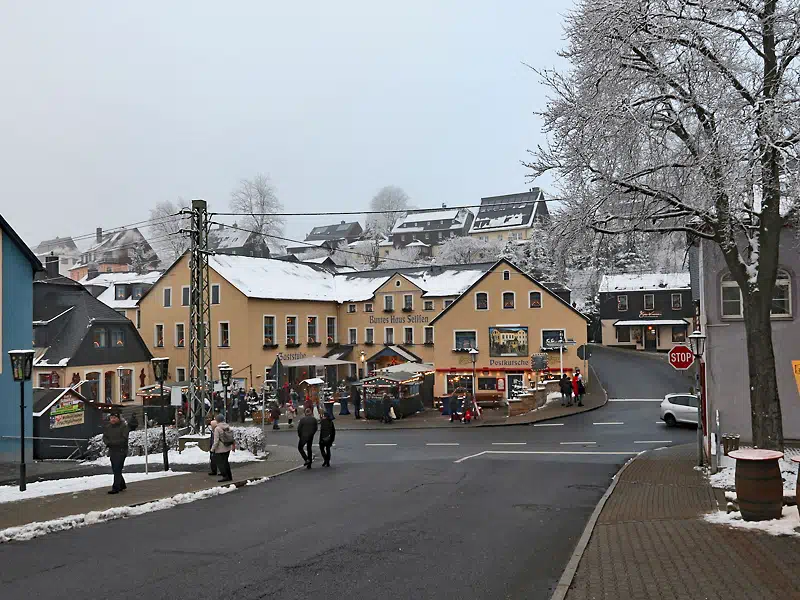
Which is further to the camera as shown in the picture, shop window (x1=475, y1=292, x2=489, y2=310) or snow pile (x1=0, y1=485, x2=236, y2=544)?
shop window (x1=475, y1=292, x2=489, y2=310)

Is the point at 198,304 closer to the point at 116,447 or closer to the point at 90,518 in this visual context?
the point at 116,447

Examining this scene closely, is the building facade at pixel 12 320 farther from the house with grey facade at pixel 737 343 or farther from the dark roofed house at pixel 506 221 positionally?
the dark roofed house at pixel 506 221

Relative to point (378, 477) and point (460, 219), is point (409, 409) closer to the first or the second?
point (378, 477)

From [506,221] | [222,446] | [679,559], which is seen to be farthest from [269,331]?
[506,221]

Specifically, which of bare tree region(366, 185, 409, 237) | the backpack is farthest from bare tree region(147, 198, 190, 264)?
the backpack

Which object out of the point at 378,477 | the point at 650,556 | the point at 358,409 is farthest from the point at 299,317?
the point at 650,556

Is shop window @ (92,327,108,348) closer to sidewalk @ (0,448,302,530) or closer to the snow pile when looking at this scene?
sidewalk @ (0,448,302,530)

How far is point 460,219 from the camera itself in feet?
389

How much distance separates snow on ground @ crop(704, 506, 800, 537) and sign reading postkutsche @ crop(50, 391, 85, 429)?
63.2 ft

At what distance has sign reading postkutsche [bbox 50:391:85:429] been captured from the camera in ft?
74.9

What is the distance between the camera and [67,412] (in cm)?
2336

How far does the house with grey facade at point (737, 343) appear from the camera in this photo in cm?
1712

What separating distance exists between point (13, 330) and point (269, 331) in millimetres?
30347

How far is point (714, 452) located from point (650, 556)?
860cm
